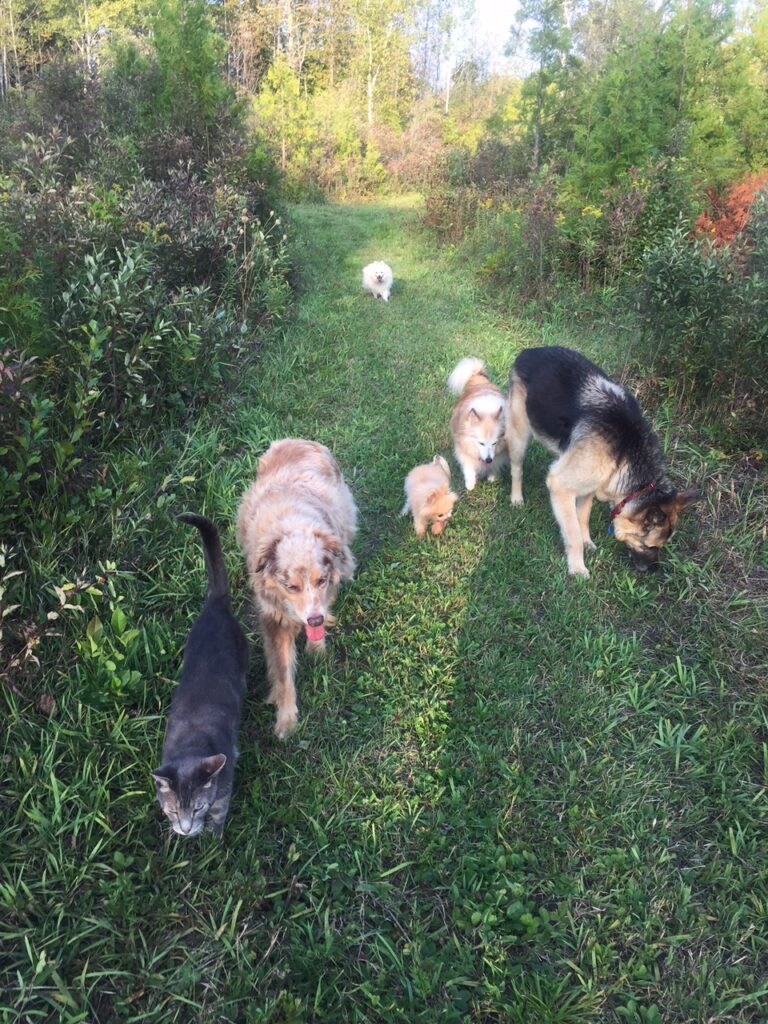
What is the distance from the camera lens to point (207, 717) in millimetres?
2715

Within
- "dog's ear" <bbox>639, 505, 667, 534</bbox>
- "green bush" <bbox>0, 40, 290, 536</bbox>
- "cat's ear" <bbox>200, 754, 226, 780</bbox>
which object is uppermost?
"green bush" <bbox>0, 40, 290, 536</bbox>

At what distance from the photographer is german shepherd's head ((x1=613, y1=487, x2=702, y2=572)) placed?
13.7 feet

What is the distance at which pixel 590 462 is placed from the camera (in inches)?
177

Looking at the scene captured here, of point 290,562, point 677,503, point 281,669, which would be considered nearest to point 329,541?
point 290,562

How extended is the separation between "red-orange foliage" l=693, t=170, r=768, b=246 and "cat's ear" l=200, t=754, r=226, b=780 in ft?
22.0

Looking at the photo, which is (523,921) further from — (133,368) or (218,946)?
(133,368)

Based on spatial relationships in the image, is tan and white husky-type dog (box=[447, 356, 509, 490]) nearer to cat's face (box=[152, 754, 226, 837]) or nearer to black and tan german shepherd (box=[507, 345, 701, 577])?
black and tan german shepherd (box=[507, 345, 701, 577])

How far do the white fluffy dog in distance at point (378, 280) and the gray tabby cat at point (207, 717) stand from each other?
8420 millimetres

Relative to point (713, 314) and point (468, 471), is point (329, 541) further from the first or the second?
point (713, 314)

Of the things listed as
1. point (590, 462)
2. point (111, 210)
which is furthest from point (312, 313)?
point (590, 462)

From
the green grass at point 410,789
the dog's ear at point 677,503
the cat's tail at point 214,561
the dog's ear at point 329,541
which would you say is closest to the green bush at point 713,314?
the green grass at point 410,789

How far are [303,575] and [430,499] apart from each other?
78.4 inches

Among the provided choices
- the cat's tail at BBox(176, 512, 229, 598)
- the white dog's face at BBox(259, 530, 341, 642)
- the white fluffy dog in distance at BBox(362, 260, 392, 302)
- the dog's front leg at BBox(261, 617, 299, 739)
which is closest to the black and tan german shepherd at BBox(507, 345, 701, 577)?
the white dog's face at BBox(259, 530, 341, 642)

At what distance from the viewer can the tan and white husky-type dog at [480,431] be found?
5.41 metres
